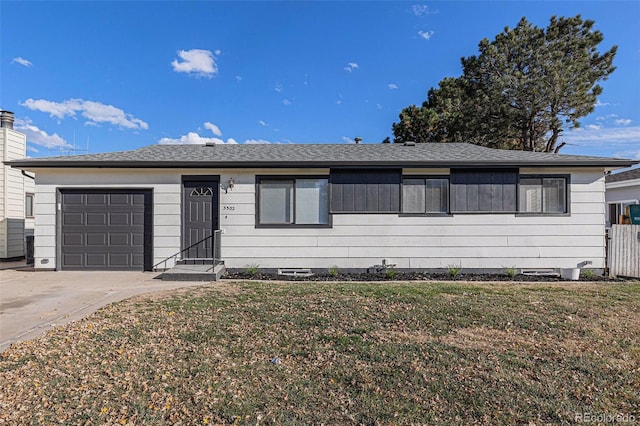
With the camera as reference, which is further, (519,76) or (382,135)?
(382,135)

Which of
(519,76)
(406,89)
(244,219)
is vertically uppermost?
(406,89)

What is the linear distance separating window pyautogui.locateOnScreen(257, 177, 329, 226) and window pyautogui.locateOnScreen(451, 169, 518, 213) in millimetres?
3267

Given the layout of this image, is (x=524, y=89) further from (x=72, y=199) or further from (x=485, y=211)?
(x=72, y=199)

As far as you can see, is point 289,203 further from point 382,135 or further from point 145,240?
point 382,135

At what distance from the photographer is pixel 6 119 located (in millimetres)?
10125

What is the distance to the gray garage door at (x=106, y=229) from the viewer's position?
799 cm

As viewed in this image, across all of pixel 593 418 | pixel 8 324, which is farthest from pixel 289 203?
pixel 593 418

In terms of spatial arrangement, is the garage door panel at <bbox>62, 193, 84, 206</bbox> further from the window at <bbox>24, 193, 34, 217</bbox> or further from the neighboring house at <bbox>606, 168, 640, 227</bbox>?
the neighboring house at <bbox>606, 168, 640, 227</bbox>

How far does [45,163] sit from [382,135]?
1977 cm

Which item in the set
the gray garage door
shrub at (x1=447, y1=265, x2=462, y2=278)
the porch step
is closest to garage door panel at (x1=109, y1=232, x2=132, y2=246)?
Answer: the gray garage door

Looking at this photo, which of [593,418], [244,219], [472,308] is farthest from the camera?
[244,219]

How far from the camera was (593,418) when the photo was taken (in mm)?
2316

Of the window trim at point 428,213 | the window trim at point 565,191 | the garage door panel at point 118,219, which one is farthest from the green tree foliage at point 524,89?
the garage door panel at point 118,219

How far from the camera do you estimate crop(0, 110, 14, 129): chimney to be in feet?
33.1
